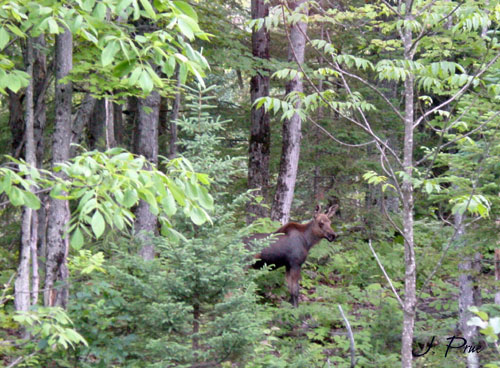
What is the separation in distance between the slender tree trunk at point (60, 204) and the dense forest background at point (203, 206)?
22 mm

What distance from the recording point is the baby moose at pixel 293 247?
34.2 ft

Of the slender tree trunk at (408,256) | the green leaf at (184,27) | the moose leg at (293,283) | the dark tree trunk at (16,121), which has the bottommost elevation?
the moose leg at (293,283)

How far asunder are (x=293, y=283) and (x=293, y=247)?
26.8 inches

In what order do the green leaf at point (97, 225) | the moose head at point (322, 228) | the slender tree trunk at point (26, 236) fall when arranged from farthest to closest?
1. the moose head at point (322, 228)
2. the slender tree trunk at point (26, 236)
3. the green leaf at point (97, 225)

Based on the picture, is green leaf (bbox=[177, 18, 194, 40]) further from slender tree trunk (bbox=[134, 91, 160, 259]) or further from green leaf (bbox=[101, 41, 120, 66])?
slender tree trunk (bbox=[134, 91, 160, 259])

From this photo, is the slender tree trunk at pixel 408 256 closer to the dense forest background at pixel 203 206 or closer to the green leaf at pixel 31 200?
the dense forest background at pixel 203 206

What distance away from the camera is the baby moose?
10430 millimetres

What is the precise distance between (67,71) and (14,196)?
4884mm

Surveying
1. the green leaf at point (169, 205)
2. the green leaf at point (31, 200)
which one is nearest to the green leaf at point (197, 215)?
the green leaf at point (169, 205)

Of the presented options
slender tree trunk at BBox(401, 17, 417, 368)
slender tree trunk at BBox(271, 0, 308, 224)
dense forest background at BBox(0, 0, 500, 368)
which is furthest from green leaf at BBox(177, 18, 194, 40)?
slender tree trunk at BBox(271, 0, 308, 224)

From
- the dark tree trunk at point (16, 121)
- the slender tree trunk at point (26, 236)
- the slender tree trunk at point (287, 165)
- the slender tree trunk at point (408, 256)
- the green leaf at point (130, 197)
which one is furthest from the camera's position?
the slender tree trunk at point (287, 165)

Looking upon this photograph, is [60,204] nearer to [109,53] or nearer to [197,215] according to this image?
[197,215]

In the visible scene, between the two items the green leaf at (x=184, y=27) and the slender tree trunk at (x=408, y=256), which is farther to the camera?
the slender tree trunk at (x=408, y=256)

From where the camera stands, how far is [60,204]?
786 centimetres
